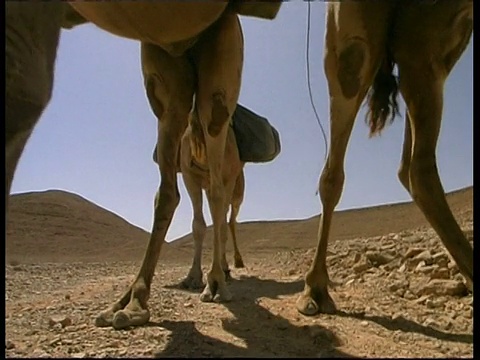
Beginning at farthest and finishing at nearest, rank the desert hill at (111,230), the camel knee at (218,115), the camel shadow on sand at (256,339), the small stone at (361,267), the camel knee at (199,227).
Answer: the desert hill at (111,230) → the camel knee at (199,227) → the small stone at (361,267) → the camel knee at (218,115) → the camel shadow on sand at (256,339)

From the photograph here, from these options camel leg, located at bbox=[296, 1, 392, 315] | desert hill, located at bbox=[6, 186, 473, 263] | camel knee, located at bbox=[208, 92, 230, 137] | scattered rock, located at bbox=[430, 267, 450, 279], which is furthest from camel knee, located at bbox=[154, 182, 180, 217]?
desert hill, located at bbox=[6, 186, 473, 263]

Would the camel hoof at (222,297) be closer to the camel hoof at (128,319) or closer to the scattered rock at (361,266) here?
the camel hoof at (128,319)

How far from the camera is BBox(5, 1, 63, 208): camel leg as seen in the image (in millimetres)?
1117

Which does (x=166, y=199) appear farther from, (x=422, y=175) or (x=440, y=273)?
(x=440, y=273)

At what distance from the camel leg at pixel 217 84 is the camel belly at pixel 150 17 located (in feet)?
2.37

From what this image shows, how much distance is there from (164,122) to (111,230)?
16.1 m

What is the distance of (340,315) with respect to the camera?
233 cm

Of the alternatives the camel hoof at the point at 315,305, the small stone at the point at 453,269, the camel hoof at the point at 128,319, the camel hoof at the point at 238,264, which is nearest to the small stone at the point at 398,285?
the small stone at the point at 453,269

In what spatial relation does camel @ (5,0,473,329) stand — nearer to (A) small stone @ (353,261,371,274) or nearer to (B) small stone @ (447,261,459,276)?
(B) small stone @ (447,261,459,276)

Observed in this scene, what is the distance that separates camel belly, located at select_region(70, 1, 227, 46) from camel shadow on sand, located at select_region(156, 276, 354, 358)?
112cm

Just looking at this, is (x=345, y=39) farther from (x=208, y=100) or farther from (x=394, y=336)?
(x=394, y=336)

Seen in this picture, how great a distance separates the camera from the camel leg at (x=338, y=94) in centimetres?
249

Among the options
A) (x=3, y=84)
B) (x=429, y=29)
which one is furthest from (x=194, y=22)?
(x=3, y=84)

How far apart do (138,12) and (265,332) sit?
1.24 meters
